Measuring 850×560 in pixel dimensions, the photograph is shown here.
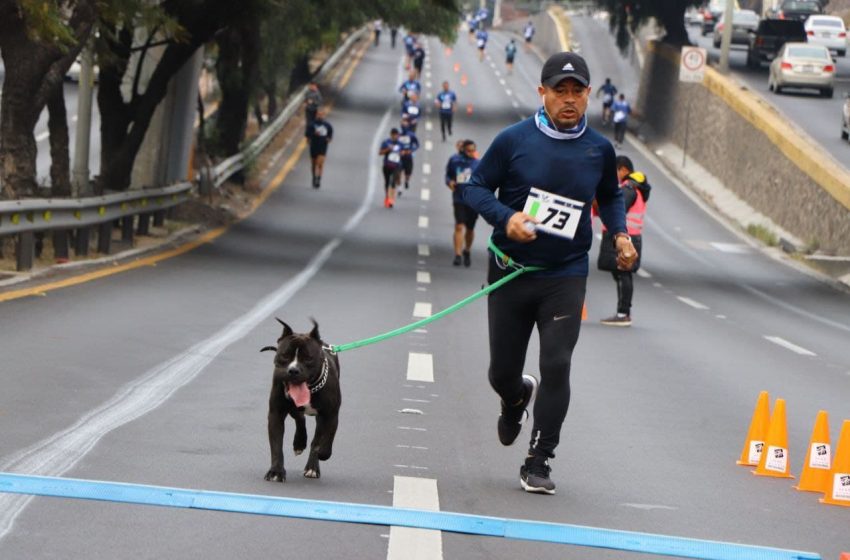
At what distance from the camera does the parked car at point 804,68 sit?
185 ft

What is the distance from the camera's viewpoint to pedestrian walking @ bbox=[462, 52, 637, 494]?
780 cm

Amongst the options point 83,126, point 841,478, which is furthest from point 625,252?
point 83,126

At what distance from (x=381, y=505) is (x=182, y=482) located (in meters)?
0.93

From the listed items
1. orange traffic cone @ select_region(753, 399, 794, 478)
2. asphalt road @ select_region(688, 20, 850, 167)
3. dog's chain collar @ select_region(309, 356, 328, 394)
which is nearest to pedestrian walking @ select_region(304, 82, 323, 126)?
asphalt road @ select_region(688, 20, 850, 167)

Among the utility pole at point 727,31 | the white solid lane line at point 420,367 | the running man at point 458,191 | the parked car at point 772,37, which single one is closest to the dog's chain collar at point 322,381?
the white solid lane line at point 420,367

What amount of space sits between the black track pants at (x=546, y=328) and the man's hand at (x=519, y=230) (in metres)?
0.37

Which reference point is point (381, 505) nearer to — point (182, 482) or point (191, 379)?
point (182, 482)

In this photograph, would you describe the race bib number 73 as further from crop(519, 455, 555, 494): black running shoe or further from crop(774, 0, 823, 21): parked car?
crop(774, 0, 823, 21): parked car

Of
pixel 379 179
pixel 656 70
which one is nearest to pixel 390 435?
pixel 379 179

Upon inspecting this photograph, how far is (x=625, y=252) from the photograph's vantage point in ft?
26.1

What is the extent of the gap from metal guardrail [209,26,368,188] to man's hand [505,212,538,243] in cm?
2881

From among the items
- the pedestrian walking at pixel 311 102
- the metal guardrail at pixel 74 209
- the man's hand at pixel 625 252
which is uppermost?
the man's hand at pixel 625 252

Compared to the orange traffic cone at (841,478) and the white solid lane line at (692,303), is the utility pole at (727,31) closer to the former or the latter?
the white solid lane line at (692,303)

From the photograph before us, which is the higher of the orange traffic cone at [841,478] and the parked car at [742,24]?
the parked car at [742,24]
